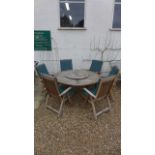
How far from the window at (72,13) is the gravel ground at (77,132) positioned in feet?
9.28

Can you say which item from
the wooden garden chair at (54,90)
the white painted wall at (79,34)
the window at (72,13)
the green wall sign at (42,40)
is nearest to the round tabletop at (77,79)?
the wooden garden chair at (54,90)

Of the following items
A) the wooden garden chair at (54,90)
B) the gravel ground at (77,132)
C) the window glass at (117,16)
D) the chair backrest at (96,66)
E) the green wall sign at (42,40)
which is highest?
the window glass at (117,16)

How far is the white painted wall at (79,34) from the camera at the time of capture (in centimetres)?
539

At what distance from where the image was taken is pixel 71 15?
5.66 meters

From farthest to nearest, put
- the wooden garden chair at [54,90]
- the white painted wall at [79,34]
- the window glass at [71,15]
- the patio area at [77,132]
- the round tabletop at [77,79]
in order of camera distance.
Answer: the window glass at [71,15] → the white painted wall at [79,34] → the round tabletop at [77,79] → the wooden garden chair at [54,90] → the patio area at [77,132]

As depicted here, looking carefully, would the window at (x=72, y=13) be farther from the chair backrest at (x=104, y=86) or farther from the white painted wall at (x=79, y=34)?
the chair backrest at (x=104, y=86)

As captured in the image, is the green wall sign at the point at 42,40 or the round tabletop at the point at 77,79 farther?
the green wall sign at the point at 42,40

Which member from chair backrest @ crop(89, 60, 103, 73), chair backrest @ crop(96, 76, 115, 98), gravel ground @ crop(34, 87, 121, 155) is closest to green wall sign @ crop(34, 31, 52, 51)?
chair backrest @ crop(89, 60, 103, 73)

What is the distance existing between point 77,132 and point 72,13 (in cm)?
396

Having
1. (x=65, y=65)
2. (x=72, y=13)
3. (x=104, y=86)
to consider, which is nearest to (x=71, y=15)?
(x=72, y=13)
